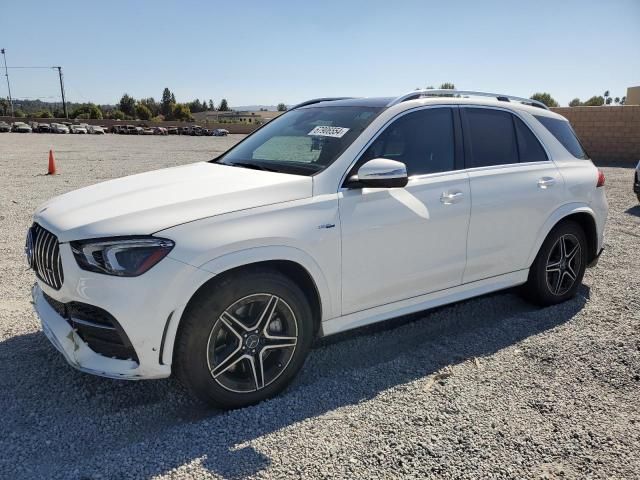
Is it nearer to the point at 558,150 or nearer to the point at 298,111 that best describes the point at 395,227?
the point at 298,111

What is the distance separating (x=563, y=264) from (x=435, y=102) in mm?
2067

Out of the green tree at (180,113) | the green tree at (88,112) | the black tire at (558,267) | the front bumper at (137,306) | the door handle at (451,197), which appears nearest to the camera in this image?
the front bumper at (137,306)

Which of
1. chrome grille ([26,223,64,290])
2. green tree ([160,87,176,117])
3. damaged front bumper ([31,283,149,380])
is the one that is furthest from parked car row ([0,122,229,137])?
damaged front bumper ([31,283,149,380])

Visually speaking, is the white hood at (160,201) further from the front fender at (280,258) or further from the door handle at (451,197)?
the door handle at (451,197)

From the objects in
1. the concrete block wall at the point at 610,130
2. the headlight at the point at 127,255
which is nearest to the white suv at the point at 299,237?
the headlight at the point at 127,255

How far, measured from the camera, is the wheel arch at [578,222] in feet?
15.0

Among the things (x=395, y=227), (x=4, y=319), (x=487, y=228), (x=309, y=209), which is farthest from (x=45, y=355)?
(x=487, y=228)

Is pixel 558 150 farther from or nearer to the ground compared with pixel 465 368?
farther from the ground

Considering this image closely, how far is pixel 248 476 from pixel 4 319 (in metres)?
3.01

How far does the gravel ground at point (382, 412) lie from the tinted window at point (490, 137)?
1432 mm

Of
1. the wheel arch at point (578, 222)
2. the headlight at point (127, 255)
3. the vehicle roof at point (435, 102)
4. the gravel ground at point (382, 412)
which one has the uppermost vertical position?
the vehicle roof at point (435, 102)

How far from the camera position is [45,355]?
3.85 meters

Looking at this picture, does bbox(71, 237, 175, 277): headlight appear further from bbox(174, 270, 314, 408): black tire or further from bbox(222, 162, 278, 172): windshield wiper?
bbox(222, 162, 278, 172): windshield wiper

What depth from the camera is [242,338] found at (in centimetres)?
310
